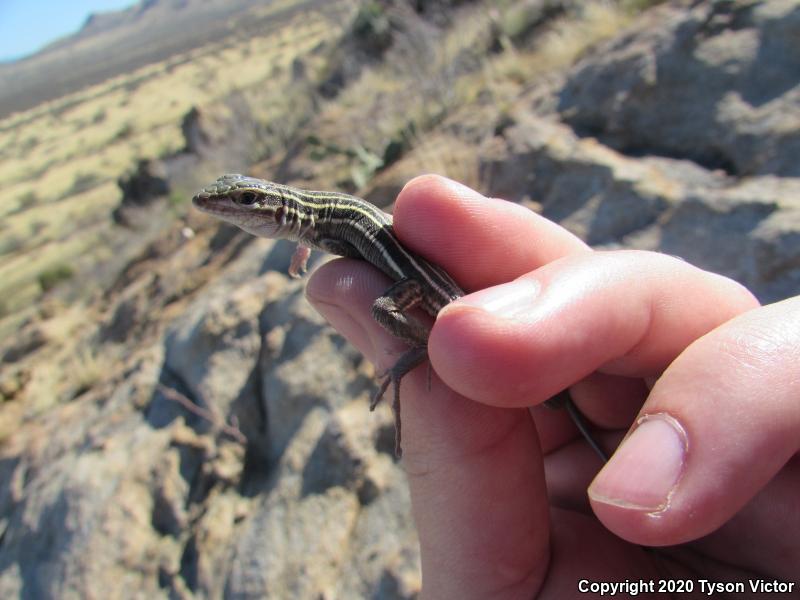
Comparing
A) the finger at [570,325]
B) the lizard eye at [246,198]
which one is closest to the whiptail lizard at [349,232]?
the lizard eye at [246,198]

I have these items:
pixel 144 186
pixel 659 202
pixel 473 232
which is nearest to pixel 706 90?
pixel 659 202

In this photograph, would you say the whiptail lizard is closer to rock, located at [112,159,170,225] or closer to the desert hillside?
the desert hillside

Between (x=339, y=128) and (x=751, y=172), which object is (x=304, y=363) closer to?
(x=751, y=172)

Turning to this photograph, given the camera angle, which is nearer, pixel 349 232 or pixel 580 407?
pixel 580 407

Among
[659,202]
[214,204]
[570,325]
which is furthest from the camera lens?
[659,202]

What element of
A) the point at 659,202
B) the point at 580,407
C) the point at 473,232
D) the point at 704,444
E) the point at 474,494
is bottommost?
the point at 659,202

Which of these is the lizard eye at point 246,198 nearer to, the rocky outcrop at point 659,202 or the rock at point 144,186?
the rocky outcrop at point 659,202

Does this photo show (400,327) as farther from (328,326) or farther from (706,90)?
(706,90)
